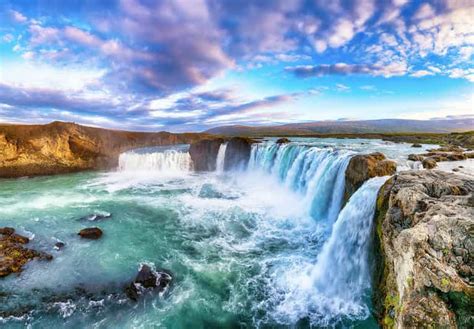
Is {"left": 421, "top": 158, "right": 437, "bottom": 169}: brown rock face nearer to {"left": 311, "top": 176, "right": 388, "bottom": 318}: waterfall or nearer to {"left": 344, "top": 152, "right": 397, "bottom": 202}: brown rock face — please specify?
{"left": 344, "top": 152, "right": 397, "bottom": 202}: brown rock face

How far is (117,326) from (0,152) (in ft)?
127

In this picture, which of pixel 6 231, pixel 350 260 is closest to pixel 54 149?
pixel 6 231

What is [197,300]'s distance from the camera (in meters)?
10.4

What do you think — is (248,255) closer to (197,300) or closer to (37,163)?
(197,300)

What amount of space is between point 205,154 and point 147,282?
29.5 m

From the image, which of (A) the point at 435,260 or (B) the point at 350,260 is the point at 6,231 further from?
(A) the point at 435,260

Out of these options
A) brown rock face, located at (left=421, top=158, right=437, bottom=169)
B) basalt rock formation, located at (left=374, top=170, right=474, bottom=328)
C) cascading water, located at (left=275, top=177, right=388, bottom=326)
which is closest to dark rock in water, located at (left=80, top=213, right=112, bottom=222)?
cascading water, located at (left=275, top=177, right=388, bottom=326)

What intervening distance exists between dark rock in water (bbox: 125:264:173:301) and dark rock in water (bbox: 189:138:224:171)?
91.1 feet

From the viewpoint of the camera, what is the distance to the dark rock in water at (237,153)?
34.3 m

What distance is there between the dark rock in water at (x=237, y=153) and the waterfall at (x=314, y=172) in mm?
3870

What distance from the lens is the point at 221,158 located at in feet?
125

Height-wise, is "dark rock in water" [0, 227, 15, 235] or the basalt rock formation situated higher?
the basalt rock formation

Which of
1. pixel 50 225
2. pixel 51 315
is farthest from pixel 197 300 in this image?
pixel 50 225

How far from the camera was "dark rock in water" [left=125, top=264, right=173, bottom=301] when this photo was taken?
10711mm
